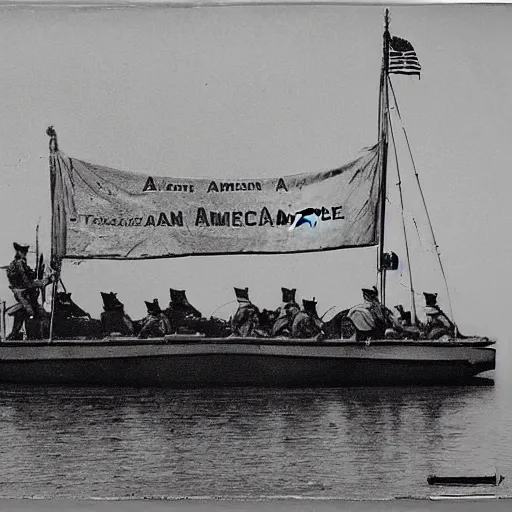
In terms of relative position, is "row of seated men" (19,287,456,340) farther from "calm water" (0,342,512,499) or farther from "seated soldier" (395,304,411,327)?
"calm water" (0,342,512,499)

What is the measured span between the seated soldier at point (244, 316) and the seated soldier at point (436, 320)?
62cm

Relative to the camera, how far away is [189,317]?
3336 millimetres

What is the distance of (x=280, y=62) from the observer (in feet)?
11.0

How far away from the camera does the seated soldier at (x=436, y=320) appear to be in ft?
11.0

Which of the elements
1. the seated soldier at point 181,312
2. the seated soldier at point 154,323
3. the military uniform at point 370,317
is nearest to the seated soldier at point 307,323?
the military uniform at point 370,317

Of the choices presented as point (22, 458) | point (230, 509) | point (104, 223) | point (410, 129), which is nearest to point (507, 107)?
point (410, 129)

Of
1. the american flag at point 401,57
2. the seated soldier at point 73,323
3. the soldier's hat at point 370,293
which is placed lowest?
the seated soldier at point 73,323

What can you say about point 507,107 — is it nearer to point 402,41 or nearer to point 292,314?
point 402,41

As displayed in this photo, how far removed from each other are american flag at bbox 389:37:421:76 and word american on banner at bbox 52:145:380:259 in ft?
0.97

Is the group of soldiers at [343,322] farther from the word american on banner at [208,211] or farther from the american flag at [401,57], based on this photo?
the american flag at [401,57]

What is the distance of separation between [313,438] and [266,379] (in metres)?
0.27

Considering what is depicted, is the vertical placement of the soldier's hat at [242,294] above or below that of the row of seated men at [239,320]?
above

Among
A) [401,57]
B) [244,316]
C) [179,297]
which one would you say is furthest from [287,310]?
[401,57]

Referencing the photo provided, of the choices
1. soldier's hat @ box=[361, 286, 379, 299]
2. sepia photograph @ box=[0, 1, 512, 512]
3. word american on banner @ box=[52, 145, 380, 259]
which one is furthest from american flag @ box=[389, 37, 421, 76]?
soldier's hat @ box=[361, 286, 379, 299]
